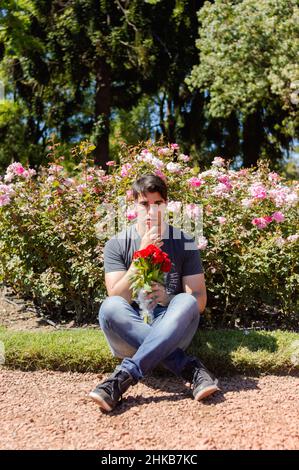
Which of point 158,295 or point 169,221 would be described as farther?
point 169,221

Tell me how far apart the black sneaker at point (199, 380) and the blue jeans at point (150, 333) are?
4cm

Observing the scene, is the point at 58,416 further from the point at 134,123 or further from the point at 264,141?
the point at 134,123

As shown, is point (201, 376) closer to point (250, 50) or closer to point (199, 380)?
point (199, 380)

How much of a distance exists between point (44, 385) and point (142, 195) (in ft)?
4.25

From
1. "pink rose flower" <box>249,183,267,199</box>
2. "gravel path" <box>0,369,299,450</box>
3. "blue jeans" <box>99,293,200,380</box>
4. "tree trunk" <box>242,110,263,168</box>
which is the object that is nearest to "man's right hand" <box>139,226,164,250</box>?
"blue jeans" <box>99,293,200,380</box>

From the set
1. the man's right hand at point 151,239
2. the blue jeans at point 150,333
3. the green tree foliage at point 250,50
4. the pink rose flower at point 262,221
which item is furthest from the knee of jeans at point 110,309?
the green tree foliage at point 250,50

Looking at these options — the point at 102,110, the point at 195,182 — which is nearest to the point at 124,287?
the point at 195,182

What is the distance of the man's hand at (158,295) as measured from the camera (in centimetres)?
313

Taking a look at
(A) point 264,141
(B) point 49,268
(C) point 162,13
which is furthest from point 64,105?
(B) point 49,268

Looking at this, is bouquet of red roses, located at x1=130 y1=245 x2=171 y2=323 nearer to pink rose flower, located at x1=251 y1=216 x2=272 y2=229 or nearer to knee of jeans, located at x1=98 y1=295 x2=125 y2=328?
knee of jeans, located at x1=98 y1=295 x2=125 y2=328

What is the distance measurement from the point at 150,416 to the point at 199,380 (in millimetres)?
355

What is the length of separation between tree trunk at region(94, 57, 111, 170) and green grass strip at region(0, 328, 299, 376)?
10906 mm

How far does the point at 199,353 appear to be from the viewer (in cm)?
339

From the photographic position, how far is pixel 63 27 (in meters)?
14.1
